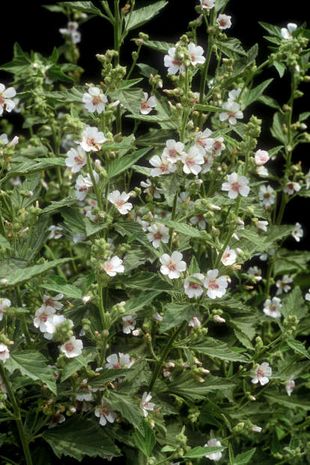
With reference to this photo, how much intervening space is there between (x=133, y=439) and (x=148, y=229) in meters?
0.58

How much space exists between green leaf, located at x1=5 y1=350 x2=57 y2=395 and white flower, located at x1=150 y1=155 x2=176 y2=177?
1.80 ft

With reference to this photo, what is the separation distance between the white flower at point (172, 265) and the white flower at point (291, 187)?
0.89m

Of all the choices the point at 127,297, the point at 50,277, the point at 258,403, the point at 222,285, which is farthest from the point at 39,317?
the point at 258,403

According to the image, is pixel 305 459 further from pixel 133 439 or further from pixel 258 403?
pixel 133 439

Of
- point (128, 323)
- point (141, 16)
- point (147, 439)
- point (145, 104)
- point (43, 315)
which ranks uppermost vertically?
point (141, 16)

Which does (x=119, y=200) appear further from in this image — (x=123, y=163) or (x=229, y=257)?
(x=229, y=257)

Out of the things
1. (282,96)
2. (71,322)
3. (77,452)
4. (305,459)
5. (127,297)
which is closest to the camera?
(71,322)

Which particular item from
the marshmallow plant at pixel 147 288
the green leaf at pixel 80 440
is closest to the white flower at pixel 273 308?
the marshmallow plant at pixel 147 288

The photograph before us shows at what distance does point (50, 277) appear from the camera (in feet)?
7.20

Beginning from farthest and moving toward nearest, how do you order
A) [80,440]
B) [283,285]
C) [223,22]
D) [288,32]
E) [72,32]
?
[72,32]
[283,285]
[288,32]
[223,22]
[80,440]

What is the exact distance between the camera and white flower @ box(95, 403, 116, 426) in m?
2.36

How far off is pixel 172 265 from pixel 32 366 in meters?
0.43

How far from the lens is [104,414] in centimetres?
238

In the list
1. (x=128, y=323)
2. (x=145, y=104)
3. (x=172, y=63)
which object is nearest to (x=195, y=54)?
(x=172, y=63)
